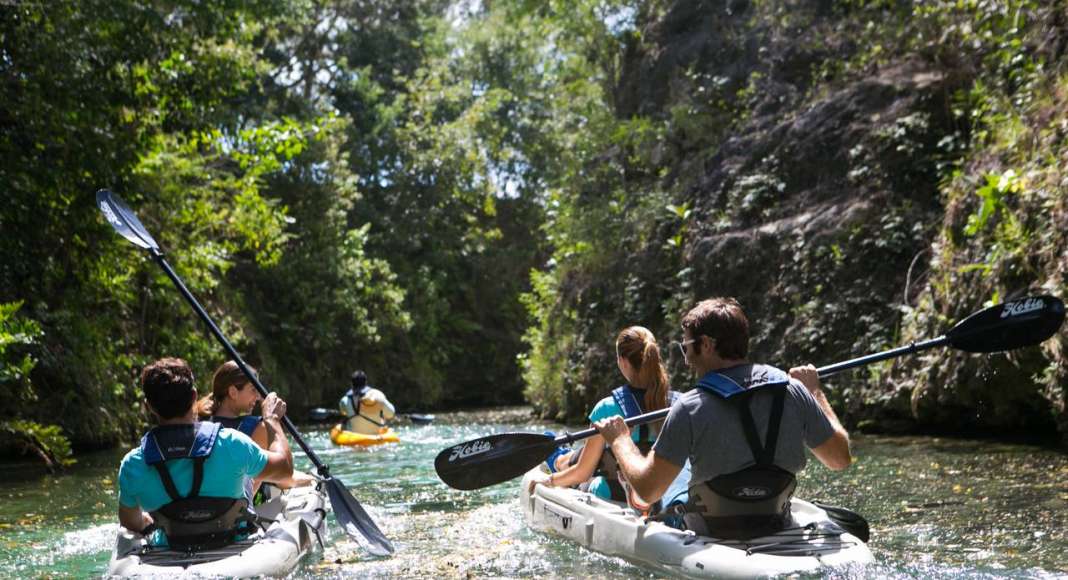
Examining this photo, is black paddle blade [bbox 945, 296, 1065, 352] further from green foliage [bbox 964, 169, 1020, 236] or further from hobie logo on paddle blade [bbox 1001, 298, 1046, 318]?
green foliage [bbox 964, 169, 1020, 236]

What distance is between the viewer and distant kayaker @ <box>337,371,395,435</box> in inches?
535

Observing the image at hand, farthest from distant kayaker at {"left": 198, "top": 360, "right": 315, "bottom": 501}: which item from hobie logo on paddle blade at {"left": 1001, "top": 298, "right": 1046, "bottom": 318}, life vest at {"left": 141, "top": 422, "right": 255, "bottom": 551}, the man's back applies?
hobie logo on paddle blade at {"left": 1001, "top": 298, "right": 1046, "bottom": 318}

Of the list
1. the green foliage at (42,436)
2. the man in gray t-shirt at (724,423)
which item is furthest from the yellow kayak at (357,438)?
the man in gray t-shirt at (724,423)

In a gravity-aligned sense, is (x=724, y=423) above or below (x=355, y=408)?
above

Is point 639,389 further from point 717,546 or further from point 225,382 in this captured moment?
point 225,382

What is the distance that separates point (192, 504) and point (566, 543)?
86.9 inches

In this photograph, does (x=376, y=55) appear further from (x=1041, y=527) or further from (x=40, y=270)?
(x=1041, y=527)

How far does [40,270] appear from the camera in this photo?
35.3 ft

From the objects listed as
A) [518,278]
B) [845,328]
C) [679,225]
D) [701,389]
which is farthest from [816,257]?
[518,278]

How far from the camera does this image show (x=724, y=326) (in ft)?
13.7

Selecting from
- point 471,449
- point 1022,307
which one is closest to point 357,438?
point 471,449

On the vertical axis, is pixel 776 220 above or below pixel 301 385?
above

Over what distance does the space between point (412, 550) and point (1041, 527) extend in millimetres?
3512

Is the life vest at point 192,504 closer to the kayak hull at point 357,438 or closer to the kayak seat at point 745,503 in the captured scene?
the kayak seat at point 745,503
